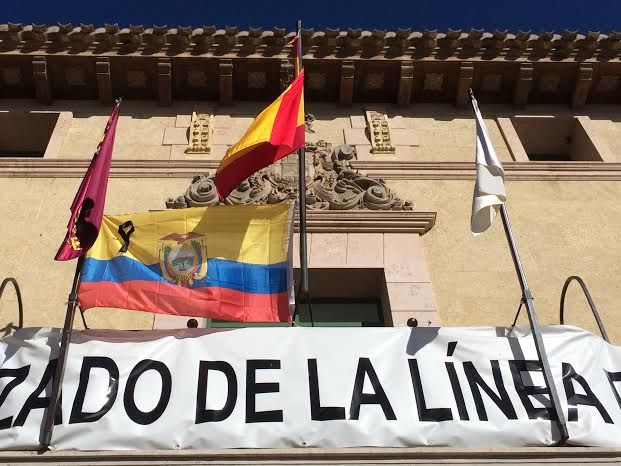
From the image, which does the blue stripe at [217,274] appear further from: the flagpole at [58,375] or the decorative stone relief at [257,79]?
the decorative stone relief at [257,79]

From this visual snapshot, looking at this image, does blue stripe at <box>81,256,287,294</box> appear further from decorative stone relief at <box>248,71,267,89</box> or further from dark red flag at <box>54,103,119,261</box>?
decorative stone relief at <box>248,71,267,89</box>

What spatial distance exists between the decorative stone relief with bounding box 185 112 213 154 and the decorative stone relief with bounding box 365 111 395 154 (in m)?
2.59

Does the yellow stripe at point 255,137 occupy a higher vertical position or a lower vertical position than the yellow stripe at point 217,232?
higher

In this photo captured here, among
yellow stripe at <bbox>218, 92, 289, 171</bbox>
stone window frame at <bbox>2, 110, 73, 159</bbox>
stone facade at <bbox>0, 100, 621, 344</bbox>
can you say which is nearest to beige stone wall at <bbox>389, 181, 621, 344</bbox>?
stone facade at <bbox>0, 100, 621, 344</bbox>

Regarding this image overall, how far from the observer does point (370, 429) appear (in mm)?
6363

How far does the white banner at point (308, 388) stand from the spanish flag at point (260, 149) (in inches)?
92.6

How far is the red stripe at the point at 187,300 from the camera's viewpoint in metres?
7.61

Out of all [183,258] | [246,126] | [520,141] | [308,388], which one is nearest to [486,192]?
[308,388]

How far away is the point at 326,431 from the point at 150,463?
1.39 m

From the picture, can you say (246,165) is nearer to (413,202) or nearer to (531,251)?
(413,202)

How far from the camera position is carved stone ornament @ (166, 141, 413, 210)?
10867mm

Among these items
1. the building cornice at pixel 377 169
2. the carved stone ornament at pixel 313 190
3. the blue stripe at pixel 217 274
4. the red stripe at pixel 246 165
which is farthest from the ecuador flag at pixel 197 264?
the building cornice at pixel 377 169

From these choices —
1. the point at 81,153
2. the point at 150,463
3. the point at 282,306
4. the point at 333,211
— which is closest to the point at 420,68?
the point at 333,211

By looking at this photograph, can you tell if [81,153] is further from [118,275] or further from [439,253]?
[439,253]
